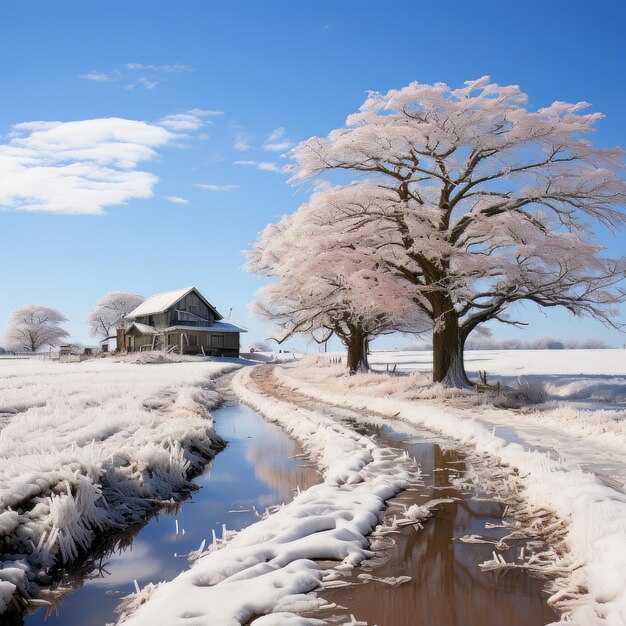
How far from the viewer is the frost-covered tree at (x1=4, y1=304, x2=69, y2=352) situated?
324 feet

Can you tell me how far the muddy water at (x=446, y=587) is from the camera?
425 cm

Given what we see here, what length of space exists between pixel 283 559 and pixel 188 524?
8.09ft

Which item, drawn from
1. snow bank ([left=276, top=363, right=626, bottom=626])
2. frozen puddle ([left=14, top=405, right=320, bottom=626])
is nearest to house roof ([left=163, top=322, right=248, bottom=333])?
frozen puddle ([left=14, top=405, right=320, bottom=626])

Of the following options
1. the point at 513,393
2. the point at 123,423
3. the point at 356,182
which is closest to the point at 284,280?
the point at 356,182

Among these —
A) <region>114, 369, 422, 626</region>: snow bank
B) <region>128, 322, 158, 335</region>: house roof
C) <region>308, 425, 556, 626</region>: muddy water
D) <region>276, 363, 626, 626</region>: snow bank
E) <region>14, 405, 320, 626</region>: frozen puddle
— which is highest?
<region>128, 322, 158, 335</region>: house roof

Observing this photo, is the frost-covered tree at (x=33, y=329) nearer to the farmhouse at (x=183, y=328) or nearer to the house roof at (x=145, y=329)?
the farmhouse at (x=183, y=328)

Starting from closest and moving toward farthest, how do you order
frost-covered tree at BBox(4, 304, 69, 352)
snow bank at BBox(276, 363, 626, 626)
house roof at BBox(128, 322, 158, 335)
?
1. snow bank at BBox(276, 363, 626, 626)
2. house roof at BBox(128, 322, 158, 335)
3. frost-covered tree at BBox(4, 304, 69, 352)

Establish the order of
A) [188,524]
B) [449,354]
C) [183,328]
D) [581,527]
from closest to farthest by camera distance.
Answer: [581,527] < [188,524] < [449,354] < [183,328]

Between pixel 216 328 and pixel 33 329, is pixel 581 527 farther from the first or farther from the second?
pixel 33 329

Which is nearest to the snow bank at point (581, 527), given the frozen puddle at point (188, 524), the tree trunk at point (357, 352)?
the frozen puddle at point (188, 524)

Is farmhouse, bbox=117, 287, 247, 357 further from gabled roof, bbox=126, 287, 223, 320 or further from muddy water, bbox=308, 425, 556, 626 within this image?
muddy water, bbox=308, 425, 556, 626

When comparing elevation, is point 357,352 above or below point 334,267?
below

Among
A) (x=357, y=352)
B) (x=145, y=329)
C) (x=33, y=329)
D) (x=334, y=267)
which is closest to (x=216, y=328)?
(x=145, y=329)

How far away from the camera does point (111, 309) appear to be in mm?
100562
